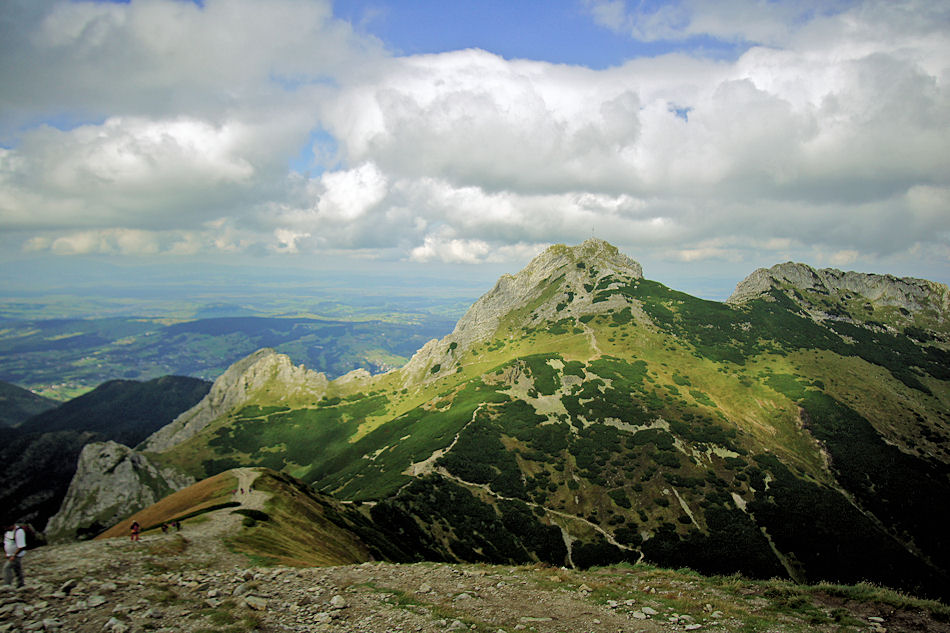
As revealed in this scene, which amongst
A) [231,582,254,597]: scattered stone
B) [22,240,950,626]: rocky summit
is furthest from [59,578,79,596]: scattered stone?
[22,240,950,626]: rocky summit

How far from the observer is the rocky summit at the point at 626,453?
69.9 m

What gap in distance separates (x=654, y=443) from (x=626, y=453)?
724cm

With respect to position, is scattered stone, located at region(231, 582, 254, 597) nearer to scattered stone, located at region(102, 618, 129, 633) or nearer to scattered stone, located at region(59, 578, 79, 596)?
scattered stone, located at region(102, 618, 129, 633)

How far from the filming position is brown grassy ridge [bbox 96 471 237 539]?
5009 centimetres

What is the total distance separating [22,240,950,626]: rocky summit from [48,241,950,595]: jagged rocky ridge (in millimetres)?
528

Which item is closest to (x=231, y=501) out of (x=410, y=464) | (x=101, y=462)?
(x=410, y=464)

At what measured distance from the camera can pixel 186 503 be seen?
186ft

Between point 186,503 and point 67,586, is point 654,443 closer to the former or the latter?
point 186,503

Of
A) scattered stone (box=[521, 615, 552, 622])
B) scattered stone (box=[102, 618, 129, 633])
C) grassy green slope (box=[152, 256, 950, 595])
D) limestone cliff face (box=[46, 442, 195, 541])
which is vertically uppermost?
scattered stone (box=[102, 618, 129, 633])

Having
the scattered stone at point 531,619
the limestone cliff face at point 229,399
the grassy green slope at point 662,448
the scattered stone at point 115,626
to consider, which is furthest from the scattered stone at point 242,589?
the limestone cliff face at point 229,399

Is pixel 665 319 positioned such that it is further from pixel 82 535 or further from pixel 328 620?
pixel 82 535

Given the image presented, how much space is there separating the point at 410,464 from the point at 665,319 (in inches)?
4630

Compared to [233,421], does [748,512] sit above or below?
above

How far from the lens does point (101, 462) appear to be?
12525 cm
